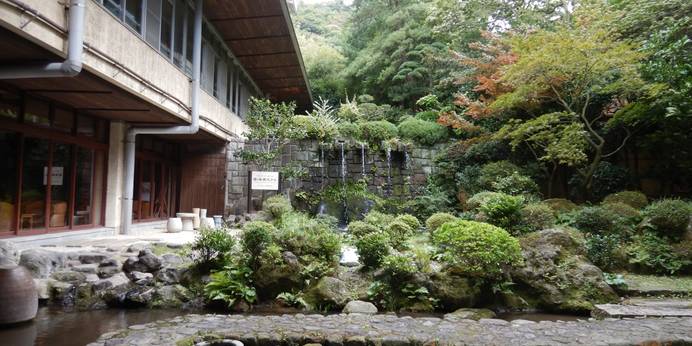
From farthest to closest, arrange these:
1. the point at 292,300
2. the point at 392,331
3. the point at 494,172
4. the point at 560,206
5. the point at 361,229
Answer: the point at 494,172 < the point at 560,206 < the point at 361,229 < the point at 292,300 < the point at 392,331

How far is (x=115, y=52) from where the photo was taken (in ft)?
22.2

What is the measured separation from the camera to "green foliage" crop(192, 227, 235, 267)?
20.9 feet

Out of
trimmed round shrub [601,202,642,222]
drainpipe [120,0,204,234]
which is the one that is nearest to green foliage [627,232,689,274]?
trimmed round shrub [601,202,642,222]

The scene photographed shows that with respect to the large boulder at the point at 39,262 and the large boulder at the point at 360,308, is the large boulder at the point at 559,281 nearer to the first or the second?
the large boulder at the point at 360,308

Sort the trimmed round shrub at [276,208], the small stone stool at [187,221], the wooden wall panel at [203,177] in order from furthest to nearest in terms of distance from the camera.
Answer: the wooden wall panel at [203,177] < the small stone stool at [187,221] < the trimmed round shrub at [276,208]

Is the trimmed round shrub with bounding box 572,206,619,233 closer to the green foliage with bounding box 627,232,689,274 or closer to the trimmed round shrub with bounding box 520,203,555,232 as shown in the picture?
the trimmed round shrub with bounding box 520,203,555,232

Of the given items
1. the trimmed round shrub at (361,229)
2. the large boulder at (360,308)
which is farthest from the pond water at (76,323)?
the trimmed round shrub at (361,229)

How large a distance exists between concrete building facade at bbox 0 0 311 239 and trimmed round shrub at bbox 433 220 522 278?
20.4ft

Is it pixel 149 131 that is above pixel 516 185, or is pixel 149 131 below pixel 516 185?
above

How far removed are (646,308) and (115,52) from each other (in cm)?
907

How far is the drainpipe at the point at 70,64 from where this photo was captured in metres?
5.45

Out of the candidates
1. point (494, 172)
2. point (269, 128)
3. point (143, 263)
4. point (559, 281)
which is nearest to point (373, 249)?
point (559, 281)

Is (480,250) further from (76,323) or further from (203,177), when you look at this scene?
(203,177)

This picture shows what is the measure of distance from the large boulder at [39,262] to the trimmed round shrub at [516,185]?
32.8 ft
